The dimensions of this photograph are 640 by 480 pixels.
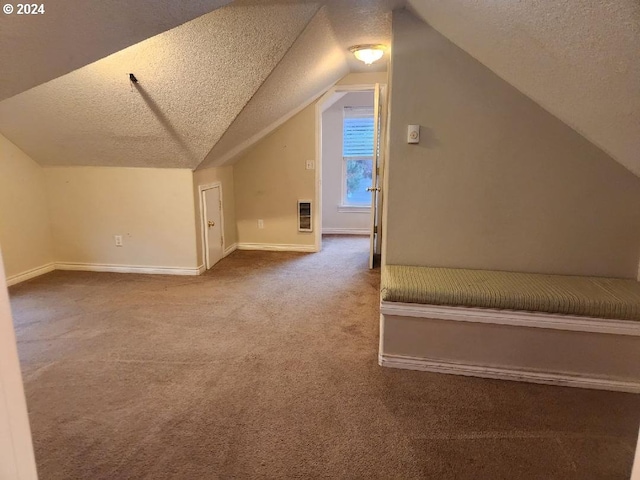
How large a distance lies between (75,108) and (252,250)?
2.45 meters

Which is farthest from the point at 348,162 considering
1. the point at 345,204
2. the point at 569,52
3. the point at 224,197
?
the point at 569,52

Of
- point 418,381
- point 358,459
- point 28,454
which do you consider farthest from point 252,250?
point 28,454

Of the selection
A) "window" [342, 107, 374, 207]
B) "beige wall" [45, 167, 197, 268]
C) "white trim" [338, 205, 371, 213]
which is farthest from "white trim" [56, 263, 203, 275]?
"window" [342, 107, 374, 207]

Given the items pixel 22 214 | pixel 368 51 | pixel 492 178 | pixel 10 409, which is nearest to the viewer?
pixel 10 409

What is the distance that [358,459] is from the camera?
1.56 metres

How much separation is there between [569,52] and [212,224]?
3.43 metres

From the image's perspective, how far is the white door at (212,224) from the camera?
13.0 ft

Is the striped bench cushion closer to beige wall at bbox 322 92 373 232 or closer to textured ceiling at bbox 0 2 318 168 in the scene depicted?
textured ceiling at bbox 0 2 318 168

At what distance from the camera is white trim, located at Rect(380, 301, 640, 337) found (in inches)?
75.9

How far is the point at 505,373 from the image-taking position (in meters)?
2.12

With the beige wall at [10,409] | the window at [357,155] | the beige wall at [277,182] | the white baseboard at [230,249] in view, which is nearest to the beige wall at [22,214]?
the white baseboard at [230,249]

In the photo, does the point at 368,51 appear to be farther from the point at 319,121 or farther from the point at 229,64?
the point at 319,121

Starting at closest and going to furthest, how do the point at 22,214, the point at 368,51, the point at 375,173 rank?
the point at 368,51 < the point at 22,214 < the point at 375,173

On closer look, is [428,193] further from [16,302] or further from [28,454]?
[16,302]
